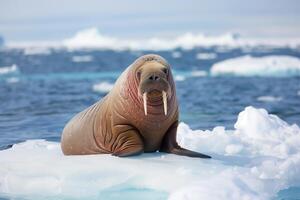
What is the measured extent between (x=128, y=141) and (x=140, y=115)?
293 millimetres

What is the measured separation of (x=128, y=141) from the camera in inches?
246

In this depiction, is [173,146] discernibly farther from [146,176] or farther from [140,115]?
[146,176]

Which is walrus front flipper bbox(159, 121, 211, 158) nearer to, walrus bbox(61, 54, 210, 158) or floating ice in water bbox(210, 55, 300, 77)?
walrus bbox(61, 54, 210, 158)

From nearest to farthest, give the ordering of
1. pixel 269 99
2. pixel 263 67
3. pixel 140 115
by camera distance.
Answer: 1. pixel 140 115
2. pixel 269 99
3. pixel 263 67

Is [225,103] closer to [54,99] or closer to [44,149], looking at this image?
[54,99]

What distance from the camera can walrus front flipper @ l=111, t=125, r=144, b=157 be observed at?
6227 millimetres

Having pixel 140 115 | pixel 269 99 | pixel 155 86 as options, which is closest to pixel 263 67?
pixel 269 99

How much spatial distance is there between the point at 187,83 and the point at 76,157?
19.5 meters

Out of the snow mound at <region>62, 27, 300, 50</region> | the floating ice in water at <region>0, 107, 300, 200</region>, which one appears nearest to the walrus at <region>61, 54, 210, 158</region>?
the floating ice in water at <region>0, 107, 300, 200</region>

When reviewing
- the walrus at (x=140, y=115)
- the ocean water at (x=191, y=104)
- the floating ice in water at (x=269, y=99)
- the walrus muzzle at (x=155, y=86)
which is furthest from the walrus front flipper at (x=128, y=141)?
the floating ice in water at (x=269, y=99)

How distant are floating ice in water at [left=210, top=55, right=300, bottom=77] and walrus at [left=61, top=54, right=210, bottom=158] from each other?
2267cm

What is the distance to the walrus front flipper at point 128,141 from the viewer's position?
6227 mm

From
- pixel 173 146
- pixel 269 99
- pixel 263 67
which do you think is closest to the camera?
pixel 173 146

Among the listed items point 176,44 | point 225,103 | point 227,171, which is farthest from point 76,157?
point 176,44
